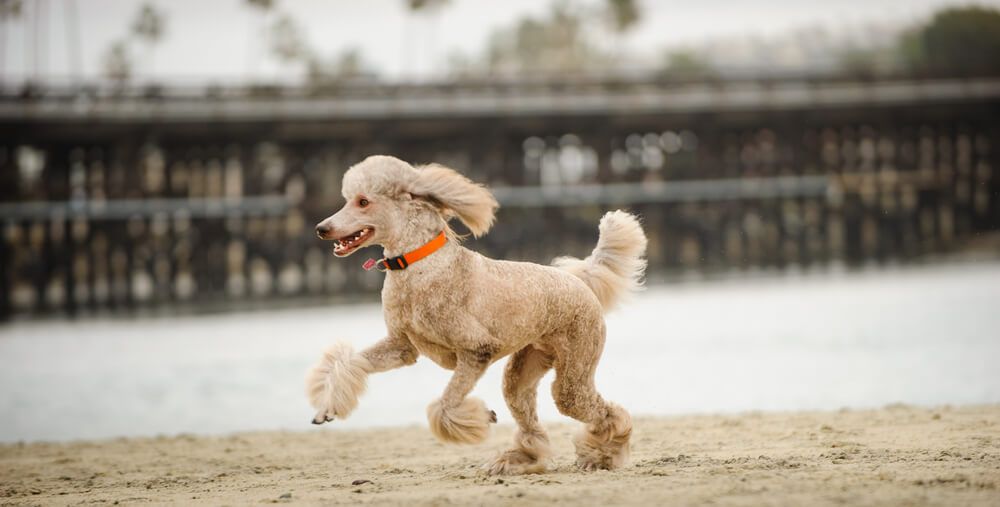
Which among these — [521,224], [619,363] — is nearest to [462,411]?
[619,363]

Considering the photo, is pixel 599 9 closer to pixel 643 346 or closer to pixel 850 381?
pixel 643 346

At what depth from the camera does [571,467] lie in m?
9.23

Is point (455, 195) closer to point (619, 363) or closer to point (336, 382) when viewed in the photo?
point (336, 382)

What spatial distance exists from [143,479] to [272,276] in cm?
2635

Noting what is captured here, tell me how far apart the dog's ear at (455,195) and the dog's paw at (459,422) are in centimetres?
98

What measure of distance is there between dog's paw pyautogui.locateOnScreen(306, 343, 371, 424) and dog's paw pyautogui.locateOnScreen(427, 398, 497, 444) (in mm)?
431

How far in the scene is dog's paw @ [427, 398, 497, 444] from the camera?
7910mm

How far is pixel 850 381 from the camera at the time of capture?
17.6 metres

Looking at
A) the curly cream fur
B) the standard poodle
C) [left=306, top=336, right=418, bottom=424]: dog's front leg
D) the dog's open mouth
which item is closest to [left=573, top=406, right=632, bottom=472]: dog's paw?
the standard poodle

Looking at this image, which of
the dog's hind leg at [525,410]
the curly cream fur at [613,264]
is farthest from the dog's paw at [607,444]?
the curly cream fur at [613,264]

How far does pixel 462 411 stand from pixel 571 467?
1.53 metres

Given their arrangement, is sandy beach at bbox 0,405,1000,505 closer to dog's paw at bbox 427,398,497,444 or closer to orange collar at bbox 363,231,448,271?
dog's paw at bbox 427,398,497,444

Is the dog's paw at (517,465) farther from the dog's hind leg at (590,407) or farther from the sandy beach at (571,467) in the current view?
the dog's hind leg at (590,407)

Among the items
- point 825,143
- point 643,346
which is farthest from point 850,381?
point 825,143
